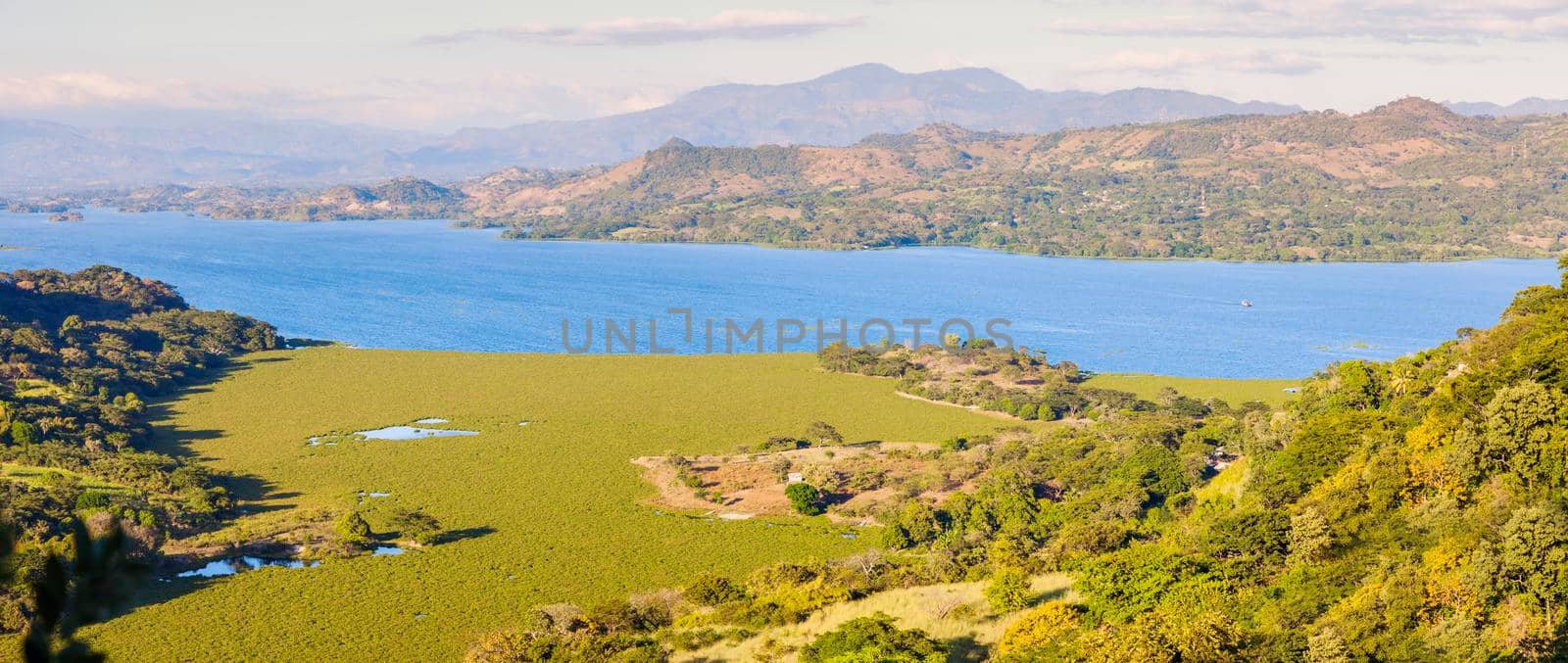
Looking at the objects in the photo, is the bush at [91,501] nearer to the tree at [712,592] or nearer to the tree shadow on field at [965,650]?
the tree at [712,592]

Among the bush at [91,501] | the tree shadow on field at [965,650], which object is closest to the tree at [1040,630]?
the tree shadow on field at [965,650]

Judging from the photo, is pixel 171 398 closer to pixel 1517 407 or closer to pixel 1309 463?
pixel 1309 463

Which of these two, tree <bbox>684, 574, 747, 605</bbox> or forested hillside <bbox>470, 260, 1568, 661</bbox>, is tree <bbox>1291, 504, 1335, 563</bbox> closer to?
forested hillside <bbox>470, 260, 1568, 661</bbox>

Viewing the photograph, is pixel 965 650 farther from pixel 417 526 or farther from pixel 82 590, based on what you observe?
pixel 82 590

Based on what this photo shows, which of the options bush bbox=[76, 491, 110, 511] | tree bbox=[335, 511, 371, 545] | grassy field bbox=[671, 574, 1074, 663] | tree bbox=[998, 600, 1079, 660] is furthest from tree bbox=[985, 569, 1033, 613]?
bush bbox=[76, 491, 110, 511]

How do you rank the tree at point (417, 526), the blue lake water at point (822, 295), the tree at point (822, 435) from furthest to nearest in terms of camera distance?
the blue lake water at point (822, 295) → the tree at point (822, 435) → the tree at point (417, 526)
